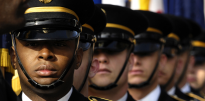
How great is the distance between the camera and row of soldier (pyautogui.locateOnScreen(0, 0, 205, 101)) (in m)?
2.44

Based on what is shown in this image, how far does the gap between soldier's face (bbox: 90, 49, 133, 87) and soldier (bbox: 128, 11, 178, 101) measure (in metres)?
0.85

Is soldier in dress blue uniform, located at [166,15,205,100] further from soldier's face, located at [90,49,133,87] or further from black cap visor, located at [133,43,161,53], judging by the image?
soldier's face, located at [90,49,133,87]

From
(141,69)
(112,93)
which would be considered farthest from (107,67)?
(141,69)

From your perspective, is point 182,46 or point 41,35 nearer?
point 41,35

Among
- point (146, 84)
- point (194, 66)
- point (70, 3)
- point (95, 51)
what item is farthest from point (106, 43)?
point (194, 66)

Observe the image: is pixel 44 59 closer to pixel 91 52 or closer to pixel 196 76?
pixel 91 52

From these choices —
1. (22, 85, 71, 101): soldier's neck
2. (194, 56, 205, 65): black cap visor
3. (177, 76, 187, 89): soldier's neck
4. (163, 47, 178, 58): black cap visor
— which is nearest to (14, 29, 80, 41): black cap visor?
(22, 85, 71, 101): soldier's neck

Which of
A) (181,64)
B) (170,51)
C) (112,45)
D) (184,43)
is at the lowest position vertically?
(181,64)

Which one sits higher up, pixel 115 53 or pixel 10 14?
pixel 10 14

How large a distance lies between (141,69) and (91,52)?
1657 millimetres

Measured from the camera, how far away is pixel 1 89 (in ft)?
6.02

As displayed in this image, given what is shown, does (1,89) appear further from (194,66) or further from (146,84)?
(194,66)

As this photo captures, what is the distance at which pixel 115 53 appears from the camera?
4.37m

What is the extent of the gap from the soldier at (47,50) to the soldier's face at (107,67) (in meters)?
1.53
